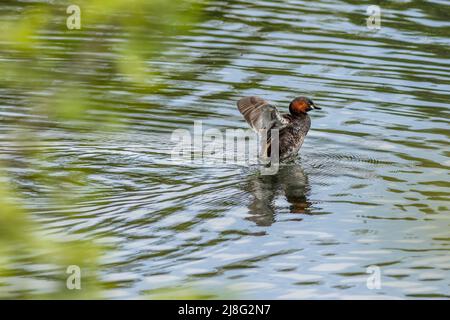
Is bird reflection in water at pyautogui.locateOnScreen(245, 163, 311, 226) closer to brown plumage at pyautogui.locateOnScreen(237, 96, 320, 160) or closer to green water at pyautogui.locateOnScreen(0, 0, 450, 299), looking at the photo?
green water at pyautogui.locateOnScreen(0, 0, 450, 299)

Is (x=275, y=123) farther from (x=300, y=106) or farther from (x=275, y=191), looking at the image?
(x=275, y=191)

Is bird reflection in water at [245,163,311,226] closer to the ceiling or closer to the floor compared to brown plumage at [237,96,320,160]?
closer to the floor

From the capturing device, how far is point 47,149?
454 inches

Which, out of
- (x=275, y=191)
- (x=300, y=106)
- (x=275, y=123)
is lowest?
(x=275, y=191)

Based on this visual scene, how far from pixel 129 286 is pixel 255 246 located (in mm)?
1598

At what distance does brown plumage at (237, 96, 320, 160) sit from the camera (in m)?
11.8

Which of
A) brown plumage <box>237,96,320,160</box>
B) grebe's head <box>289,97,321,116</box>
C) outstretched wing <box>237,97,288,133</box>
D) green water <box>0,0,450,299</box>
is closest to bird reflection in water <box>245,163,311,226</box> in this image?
green water <box>0,0,450,299</box>

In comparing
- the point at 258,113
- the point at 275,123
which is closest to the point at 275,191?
the point at 258,113

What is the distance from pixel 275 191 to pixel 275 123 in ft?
5.13

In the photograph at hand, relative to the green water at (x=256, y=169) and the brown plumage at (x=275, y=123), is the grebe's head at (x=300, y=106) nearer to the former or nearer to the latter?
the brown plumage at (x=275, y=123)

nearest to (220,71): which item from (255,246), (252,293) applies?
(255,246)

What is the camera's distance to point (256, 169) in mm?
11430

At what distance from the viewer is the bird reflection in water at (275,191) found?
32.3 feet

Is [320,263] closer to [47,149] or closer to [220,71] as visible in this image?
[47,149]
